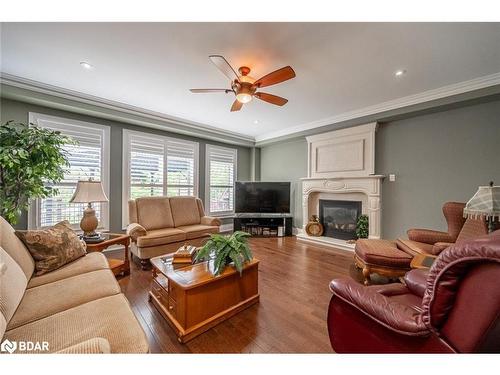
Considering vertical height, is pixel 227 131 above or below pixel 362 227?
above

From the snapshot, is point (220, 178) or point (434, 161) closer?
point (434, 161)

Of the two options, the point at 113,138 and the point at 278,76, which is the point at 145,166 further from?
the point at 278,76

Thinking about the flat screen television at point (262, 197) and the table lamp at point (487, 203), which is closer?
the table lamp at point (487, 203)

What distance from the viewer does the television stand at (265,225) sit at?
16.1 ft

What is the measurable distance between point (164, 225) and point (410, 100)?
440cm

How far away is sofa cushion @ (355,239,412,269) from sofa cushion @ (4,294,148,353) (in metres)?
2.34

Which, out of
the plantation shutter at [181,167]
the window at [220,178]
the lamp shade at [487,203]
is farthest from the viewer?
the window at [220,178]

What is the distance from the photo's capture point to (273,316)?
1835 mm

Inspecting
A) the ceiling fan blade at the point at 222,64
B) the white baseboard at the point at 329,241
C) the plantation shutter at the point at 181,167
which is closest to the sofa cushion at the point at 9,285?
the ceiling fan blade at the point at 222,64

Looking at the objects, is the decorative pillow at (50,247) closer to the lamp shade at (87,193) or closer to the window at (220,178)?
the lamp shade at (87,193)

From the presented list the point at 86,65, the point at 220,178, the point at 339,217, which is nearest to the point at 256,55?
the point at 86,65

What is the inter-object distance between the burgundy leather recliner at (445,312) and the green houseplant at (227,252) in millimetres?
910

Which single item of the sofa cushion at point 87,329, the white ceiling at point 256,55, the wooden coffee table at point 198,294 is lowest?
the wooden coffee table at point 198,294

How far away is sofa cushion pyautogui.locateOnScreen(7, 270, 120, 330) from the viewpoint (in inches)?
44.4
